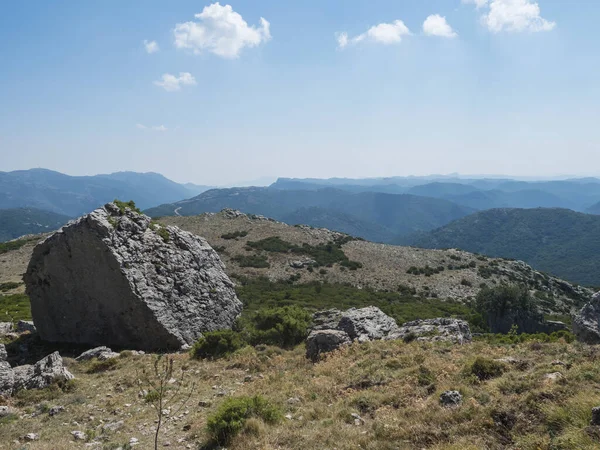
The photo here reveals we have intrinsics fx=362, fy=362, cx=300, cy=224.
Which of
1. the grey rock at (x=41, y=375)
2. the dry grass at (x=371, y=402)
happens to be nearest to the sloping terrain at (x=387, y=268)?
the grey rock at (x=41, y=375)

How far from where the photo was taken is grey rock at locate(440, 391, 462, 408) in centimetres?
868

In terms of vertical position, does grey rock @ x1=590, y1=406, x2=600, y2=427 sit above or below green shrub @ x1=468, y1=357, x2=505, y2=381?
above

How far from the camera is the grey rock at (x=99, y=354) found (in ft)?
53.3

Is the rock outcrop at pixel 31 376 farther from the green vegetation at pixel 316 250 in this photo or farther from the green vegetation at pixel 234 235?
the green vegetation at pixel 234 235

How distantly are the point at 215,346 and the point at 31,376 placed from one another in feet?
23.0

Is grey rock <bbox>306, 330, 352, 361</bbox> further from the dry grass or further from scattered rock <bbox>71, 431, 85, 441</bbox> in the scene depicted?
scattered rock <bbox>71, 431, 85, 441</bbox>

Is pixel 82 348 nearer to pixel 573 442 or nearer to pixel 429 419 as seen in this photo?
pixel 429 419

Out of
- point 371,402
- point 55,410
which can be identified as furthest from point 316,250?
point 371,402

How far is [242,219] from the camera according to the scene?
82.8 m

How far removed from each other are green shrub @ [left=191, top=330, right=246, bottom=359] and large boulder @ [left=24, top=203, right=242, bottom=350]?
203cm

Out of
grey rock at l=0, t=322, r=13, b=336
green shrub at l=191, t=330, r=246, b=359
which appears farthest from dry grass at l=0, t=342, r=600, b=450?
grey rock at l=0, t=322, r=13, b=336

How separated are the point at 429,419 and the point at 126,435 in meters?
7.61

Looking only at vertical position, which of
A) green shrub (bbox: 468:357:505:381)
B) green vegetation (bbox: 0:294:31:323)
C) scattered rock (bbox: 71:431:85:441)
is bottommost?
green vegetation (bbox: 0:294:31:323)

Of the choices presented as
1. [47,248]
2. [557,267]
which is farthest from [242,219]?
[557,267]
